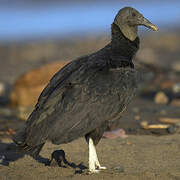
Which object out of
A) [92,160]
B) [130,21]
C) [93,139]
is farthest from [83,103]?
[130,21]

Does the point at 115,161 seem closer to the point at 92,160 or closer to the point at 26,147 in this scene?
the point at 92,160

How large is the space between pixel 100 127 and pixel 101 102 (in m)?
0.26

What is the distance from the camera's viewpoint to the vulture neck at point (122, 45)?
6016 millimetres

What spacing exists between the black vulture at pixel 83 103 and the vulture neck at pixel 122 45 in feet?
0.81

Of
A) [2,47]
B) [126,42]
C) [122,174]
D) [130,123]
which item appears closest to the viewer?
[122,174]

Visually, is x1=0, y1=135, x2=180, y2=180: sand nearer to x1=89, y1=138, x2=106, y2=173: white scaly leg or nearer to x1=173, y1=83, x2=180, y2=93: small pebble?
x1=89, y1=138, x2=106, y2=173: white scaly leg

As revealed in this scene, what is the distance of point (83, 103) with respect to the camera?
5254mm

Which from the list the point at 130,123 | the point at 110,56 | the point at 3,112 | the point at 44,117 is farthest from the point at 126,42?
the point at 3,112

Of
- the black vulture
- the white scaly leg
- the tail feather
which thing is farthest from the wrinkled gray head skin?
the tail feather

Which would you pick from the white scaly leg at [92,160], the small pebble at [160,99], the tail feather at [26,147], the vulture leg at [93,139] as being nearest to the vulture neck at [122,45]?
the vulture leg at [93,139]

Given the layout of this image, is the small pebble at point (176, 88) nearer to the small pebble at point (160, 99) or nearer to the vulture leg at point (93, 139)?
the small pebble at point (160, 99)

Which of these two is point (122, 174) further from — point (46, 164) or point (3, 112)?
Answer: point (3, 112)

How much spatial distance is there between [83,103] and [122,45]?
3.95ft

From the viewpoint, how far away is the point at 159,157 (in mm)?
6105
